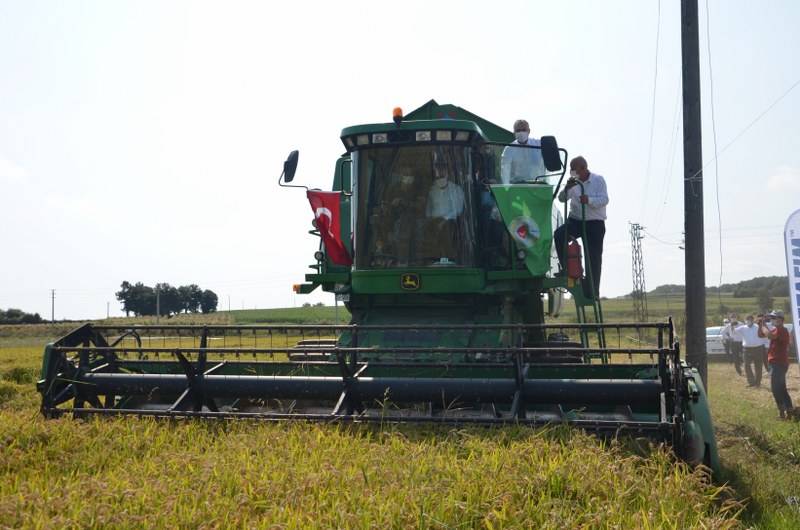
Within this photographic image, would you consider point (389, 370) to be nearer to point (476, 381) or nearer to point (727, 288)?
point (476, 381)

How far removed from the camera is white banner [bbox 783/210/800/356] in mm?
8031

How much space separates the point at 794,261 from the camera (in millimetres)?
8133

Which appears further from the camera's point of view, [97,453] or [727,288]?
[727,288]

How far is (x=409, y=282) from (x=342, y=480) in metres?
3.39

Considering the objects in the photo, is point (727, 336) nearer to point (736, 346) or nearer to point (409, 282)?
point (736, 346)

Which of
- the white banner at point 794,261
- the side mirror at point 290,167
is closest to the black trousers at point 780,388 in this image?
the white banner at point 794,261

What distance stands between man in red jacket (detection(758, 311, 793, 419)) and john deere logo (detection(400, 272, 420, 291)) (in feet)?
26.3

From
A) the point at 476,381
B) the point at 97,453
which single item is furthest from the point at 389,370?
the point at 97,453

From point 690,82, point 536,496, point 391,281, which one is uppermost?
point 690,82

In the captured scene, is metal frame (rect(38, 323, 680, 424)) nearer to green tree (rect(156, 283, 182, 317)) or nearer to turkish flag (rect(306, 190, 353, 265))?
turkish flag (rect(306, 190, 353, 265))

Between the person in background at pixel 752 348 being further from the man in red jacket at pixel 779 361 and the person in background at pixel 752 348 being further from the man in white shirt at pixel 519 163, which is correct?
the man in white shirt at pixel 519 163

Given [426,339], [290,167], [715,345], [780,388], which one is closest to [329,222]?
[290,167]

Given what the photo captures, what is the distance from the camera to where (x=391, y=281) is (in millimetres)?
7434

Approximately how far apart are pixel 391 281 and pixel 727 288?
58.2 m
